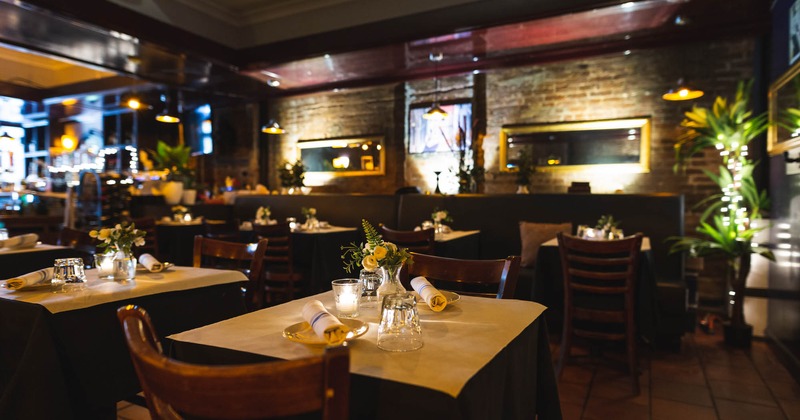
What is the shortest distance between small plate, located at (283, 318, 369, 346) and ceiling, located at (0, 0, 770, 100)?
5057 mm

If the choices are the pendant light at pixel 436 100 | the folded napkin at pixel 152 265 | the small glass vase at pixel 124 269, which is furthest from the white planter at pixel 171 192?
the small glass vase at pixel 124 269

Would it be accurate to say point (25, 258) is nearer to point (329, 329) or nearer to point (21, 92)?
point (329, 329)

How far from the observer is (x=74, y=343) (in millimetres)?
1700

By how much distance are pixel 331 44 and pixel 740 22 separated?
16.6 ft

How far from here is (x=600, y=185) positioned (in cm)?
702

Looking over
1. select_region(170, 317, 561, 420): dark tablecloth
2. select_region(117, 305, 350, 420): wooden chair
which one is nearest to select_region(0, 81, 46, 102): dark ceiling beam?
select_region(170, 317, 561, 420): dark tablecloth

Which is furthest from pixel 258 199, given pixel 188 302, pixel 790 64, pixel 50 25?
pixel 790 64

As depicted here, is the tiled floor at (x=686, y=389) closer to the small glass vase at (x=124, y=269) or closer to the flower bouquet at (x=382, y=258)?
the small glass vase at (x=124, y=269)

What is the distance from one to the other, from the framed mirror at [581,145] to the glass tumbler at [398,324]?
6.14 m

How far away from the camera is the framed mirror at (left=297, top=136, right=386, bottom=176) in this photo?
8.99 m

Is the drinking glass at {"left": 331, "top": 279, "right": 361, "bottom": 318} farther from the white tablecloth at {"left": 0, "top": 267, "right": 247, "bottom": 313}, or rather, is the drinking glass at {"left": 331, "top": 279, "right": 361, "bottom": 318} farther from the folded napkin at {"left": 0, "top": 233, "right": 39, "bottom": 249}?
the folded napkin at {"left": 0, "top": 233, "right": 39, "bottom": 249}

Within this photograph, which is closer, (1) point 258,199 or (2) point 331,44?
(2) point 331,44

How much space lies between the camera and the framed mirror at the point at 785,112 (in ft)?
11.2

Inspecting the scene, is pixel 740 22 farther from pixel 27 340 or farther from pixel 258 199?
pixel 27 340
